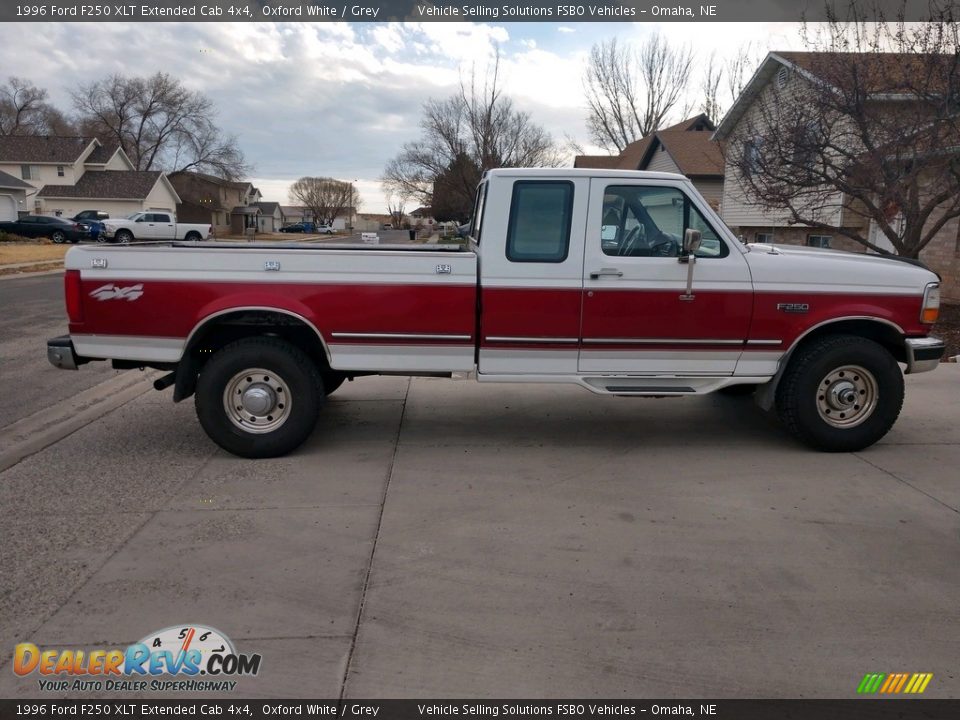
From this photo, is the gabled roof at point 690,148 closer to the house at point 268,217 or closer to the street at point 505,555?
the street at point 505,555

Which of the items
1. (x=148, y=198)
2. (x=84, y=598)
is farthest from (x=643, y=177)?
(x=148, y=198)

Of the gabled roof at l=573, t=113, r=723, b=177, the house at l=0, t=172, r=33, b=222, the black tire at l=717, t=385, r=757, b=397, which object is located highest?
the gabled roof at l=573, t=113, r=723, b=177

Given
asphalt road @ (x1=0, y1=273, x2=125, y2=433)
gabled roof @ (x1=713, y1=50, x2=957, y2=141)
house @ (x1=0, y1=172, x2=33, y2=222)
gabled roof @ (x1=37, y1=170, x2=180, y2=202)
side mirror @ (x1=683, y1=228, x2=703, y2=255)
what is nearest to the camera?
side mirror @ (x1=683, y1=228, x2=703, y2=255)

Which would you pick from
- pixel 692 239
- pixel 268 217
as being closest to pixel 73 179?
pixel 268 217

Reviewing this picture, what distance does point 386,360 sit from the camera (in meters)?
5.27

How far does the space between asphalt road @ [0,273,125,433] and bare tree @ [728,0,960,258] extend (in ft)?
34.9

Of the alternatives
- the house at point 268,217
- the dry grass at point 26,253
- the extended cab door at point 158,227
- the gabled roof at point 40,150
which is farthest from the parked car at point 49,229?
the house at point 268,217

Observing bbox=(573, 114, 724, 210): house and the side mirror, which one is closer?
the side mirror

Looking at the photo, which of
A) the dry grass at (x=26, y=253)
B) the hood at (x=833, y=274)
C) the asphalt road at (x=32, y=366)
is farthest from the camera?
the dry grass at (x=26, y=253)

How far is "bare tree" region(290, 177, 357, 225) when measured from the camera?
127375 millimetres

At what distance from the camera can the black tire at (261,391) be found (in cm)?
519

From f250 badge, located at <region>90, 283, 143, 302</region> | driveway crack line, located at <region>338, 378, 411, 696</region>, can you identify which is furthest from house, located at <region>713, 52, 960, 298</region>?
f250 badge, located at <region>90, 283, 143, 302</region>

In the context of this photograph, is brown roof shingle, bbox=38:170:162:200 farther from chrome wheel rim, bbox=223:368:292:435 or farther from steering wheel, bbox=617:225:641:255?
steering wheel, bbox=617:225:641:255
